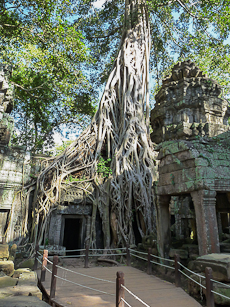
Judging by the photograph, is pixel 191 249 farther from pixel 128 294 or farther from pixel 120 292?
pixel 120 292

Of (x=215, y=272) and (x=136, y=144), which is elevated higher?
(x=136, y=144)

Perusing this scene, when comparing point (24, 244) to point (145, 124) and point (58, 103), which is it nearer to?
point (145, 124)

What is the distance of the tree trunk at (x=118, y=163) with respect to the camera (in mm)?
7258

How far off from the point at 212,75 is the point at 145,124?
7.55 meters

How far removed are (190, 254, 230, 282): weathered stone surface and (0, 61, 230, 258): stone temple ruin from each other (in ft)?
1.48

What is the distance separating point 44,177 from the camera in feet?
25.6

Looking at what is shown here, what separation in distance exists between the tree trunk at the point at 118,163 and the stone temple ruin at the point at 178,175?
56 centimetres

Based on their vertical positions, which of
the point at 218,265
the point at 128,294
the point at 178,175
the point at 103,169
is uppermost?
the point at 103,169

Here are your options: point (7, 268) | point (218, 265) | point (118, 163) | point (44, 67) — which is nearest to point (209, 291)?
point (218, 265)

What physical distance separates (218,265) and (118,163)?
4970 millimetres

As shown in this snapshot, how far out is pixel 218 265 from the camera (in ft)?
10.6

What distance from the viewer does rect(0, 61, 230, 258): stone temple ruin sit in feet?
14.3

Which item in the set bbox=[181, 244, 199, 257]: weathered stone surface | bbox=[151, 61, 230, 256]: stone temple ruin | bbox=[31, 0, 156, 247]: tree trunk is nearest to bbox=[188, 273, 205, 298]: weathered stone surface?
bbox=[151, 61, 230, 256]: stone temple ruin

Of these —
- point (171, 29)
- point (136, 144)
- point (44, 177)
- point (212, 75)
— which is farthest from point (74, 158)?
point (212, 75)
